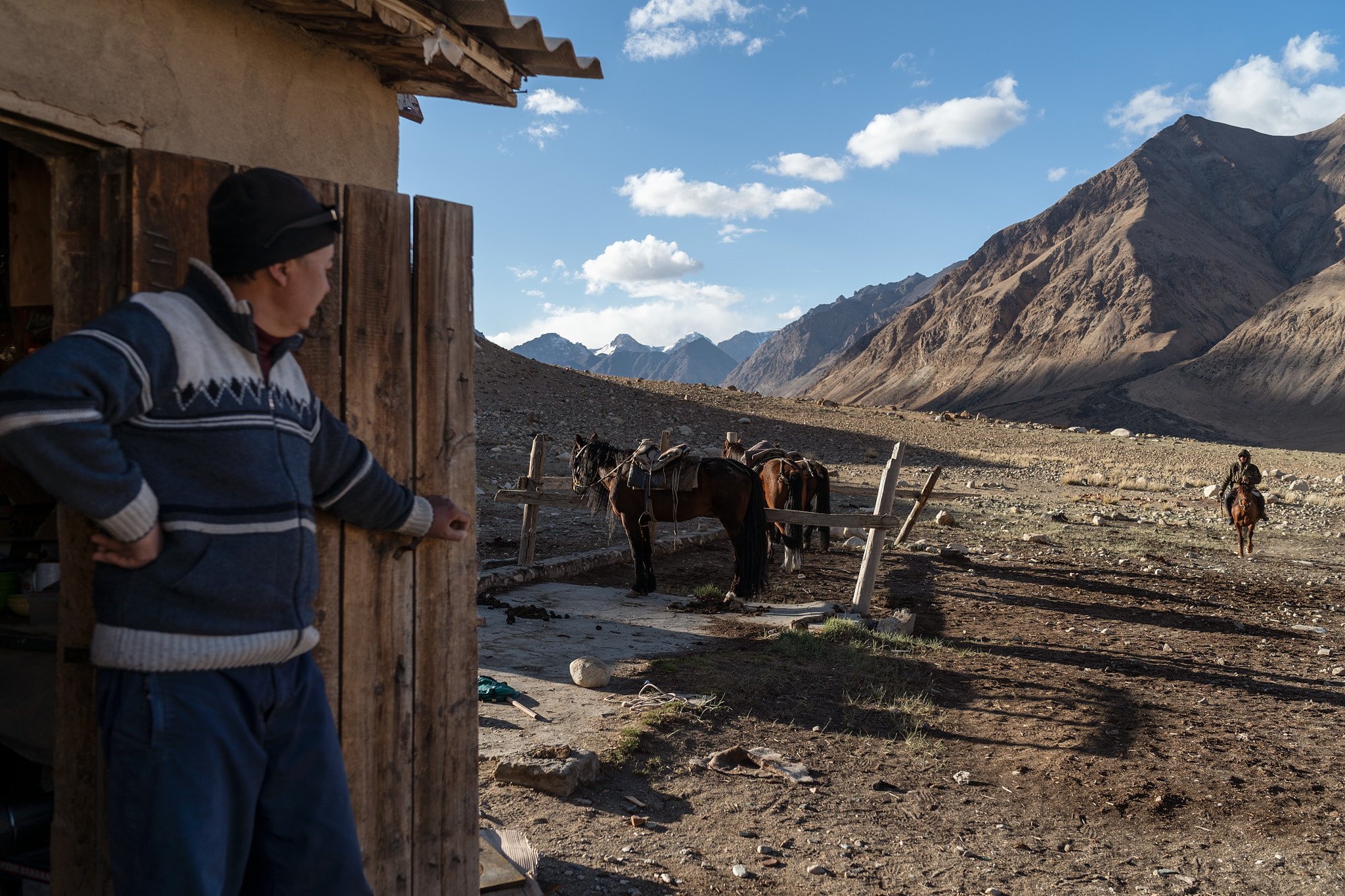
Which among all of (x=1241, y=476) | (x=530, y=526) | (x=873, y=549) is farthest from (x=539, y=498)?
(x=1241, y=476)

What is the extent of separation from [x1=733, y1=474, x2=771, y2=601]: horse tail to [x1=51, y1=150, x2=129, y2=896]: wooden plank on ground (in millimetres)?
7097

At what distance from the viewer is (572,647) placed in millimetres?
7047

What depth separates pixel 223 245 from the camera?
1828 mm

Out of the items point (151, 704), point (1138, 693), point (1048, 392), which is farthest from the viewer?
point (1048, 392)

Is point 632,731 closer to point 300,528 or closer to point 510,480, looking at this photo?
point 300,528

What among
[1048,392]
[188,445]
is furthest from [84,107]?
[1048,392]

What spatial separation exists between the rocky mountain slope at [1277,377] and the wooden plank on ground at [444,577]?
7039 cm

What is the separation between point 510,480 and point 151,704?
59.6ft

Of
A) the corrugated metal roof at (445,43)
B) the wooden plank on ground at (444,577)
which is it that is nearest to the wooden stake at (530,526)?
the corrugated metal roof at (445,43)

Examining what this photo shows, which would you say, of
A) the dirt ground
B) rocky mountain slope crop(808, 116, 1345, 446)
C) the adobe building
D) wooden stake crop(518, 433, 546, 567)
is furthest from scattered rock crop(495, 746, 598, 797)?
rocky mountain slope crop(808, 116, 1345, 446)

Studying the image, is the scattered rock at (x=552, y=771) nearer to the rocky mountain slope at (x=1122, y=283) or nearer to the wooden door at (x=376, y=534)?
the wooden door at (x=376, y=534)

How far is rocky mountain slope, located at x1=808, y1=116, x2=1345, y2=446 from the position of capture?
82125 millimetres

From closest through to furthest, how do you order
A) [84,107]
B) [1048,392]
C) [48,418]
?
[48,418]
[84,107]
[1048,392]

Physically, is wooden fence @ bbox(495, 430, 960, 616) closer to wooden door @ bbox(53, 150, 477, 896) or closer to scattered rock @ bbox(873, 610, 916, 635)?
scattered rock @ bbox(873, 610, 916, 635)
